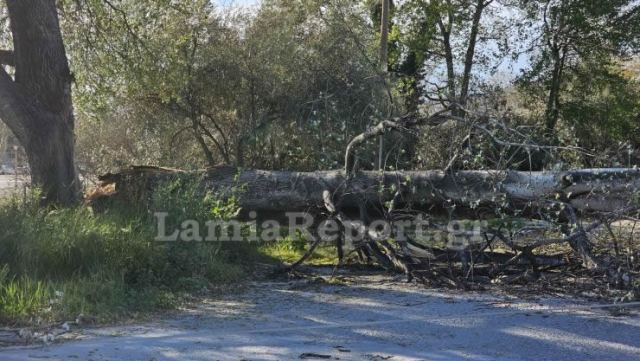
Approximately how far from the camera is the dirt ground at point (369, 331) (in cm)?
571

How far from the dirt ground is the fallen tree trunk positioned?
1665 millimetres

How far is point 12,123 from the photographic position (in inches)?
414

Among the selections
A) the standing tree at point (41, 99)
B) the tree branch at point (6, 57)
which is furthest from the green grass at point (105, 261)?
the tree branch at point (6, 57)

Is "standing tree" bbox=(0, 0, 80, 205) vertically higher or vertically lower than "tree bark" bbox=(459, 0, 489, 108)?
lower

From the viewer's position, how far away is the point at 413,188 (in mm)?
9320

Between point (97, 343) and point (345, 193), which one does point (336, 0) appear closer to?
point (345, 193)

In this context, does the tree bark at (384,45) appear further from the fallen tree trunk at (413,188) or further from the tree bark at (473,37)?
the tree bark at (473,37)

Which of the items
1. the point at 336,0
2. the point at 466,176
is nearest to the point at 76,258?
the point at 466,176

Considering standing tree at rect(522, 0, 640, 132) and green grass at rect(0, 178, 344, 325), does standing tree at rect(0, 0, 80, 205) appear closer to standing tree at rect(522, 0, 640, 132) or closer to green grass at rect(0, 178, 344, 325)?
green grass at rect(0, 178, 344, 325)

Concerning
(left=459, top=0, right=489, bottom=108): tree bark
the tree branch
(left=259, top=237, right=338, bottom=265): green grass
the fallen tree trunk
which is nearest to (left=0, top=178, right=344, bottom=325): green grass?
the fallen tree trunk

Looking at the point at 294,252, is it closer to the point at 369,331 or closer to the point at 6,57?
the point at 369,331

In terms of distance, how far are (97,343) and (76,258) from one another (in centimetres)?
243

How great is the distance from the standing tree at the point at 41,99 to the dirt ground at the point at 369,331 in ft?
14.0

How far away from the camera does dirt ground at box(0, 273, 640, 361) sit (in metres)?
5.71
